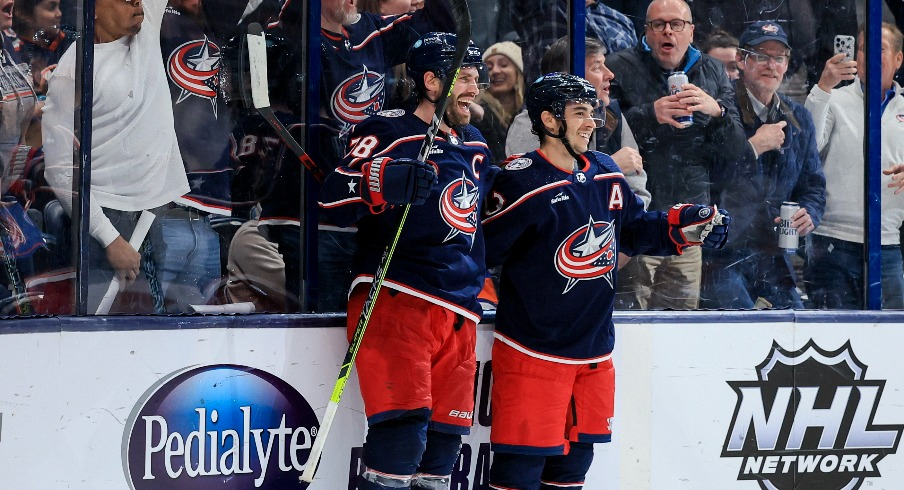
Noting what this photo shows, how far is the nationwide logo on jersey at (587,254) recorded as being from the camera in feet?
11.0

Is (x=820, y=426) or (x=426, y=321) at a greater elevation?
(x=426, y=321)

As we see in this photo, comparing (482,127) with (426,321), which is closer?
(426,321)

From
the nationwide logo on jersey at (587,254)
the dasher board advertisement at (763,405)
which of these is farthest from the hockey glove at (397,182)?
the dasher board advertisement at (763,405)

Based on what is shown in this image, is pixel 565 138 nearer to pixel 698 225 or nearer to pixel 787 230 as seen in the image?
pixel 698 225

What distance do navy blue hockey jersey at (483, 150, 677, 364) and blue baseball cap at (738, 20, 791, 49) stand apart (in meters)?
1.05

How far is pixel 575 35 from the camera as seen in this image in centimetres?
380

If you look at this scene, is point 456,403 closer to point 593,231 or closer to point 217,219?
point 593,231

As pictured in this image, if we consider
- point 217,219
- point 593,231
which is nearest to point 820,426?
point 593,231

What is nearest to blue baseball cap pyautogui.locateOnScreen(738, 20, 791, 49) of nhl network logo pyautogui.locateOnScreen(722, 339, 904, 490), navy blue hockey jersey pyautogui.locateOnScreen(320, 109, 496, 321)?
nhl network logo pyautogui.locateOnScreen(722, 339, 904, 490)

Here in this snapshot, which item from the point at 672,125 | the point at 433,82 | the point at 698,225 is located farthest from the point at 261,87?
the point at 672,125

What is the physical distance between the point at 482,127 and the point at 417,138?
1.91 ft

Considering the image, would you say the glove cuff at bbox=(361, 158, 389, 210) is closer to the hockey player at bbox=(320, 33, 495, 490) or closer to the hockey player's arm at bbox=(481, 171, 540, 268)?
the hockey player at bbox=(320, 33, 495, 490)

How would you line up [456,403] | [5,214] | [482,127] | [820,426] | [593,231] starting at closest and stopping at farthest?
[5,214]
[456,403]
[593,231]
[482,127]
[820,426]

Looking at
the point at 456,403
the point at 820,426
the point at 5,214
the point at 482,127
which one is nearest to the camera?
the point at 5,214
